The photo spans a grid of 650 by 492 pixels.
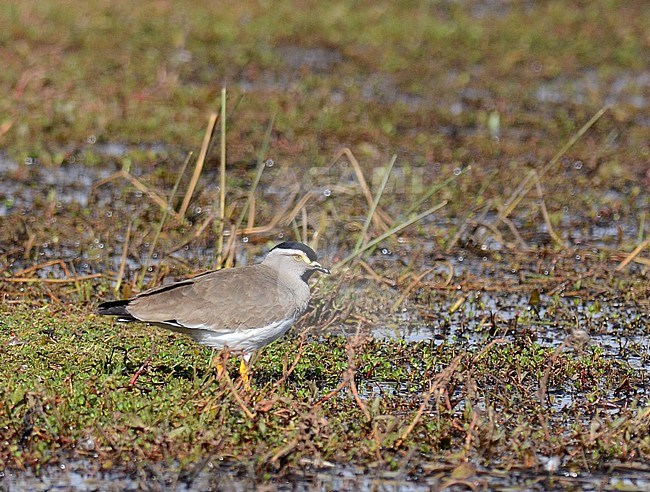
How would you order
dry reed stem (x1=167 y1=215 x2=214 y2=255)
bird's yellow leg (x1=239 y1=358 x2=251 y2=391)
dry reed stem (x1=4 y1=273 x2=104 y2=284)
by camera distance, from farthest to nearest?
dry reed stem (x1=167 y1=215 x2=214 y2=255) → dry reed stem (x1=4 y1=273 x2=104 y2=284) → bird's yellow leg (x1=239 y1=358 x2=251 y2=391)

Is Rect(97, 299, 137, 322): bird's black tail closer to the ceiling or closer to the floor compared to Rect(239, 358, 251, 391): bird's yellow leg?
closer to the ceiling

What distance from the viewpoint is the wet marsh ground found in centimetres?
568

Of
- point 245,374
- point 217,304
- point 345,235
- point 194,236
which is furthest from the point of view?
point 345,235

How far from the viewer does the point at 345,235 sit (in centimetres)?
945

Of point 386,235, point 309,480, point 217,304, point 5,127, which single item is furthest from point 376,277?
point 5,127

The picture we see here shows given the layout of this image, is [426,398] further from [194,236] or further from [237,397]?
[194,236]

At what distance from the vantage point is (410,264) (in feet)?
29.0

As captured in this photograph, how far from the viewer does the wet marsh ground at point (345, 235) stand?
568 centimetres

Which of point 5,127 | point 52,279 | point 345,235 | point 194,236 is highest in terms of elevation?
point 194,236

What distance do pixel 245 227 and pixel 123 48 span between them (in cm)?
646

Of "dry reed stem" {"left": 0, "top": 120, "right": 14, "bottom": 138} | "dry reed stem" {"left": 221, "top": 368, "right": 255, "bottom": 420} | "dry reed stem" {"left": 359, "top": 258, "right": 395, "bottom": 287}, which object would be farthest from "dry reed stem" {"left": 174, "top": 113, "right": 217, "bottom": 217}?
"dry reed stem" {"left": 0, "top": 120, "right": 14, "bottom": 138}

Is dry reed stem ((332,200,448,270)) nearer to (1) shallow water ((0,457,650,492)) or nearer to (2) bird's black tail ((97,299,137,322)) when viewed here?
(2) bird's black tail ((97,299,137,322))

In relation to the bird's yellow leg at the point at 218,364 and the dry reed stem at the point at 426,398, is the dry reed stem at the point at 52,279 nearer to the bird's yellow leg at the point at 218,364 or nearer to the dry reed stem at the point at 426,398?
the bird's yellow leg at the point at 218,364

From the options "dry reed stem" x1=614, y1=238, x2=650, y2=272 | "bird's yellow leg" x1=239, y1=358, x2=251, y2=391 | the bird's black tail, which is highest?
the bird's black tail
